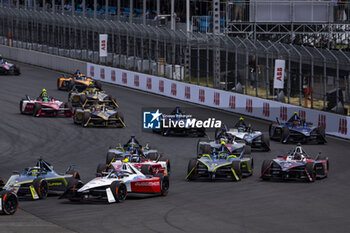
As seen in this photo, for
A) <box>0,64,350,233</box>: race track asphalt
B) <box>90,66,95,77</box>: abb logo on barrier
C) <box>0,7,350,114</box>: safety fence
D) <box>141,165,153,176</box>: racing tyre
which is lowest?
<box>0,64,350,233</box>: race track asphalt

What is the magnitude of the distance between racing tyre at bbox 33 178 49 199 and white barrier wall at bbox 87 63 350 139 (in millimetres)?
17143

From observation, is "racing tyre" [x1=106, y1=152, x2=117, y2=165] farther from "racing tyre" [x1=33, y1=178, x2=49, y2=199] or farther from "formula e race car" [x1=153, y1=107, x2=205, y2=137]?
"formula e race car" [x1=153, y1=107, x2=205, y2=137]

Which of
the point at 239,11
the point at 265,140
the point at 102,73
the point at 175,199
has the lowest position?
the point at 175,199

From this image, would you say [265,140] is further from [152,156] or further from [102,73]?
[102,73]

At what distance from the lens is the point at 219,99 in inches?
1809

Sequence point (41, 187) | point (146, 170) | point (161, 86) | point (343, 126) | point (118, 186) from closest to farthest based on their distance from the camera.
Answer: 1. point (118, 186)
2. point (41, 187)
3. point (146, 170)
4. point (343, 126)
5. point (161, 86)

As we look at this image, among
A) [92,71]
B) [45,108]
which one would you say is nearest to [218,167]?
[45,108]

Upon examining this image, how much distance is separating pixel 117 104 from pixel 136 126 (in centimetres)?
734

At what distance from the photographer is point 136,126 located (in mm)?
40031

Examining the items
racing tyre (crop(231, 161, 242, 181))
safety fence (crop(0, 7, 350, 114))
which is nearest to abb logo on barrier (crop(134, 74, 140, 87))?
safety fence (crop(0, 7, 350, 114))

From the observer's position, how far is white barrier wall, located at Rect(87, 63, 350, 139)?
1492 inches

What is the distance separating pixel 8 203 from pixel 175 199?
4.73m

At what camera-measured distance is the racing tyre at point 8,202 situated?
2048cm

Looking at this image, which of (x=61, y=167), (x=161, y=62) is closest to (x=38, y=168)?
(x=61, y=167)
